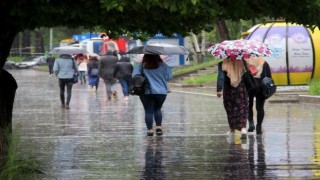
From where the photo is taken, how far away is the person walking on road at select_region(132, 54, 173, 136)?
15.5 metres

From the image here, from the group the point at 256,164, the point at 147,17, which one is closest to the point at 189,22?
the point at 147,17

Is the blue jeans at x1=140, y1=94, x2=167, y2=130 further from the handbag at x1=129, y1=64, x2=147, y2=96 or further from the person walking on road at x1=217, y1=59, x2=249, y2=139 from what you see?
the person walking on road at x1=217, y1=59, x2=249, y2=139

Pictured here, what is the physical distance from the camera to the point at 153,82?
50.9ft

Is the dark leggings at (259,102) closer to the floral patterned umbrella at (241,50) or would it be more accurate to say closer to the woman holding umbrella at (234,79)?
the woman holding umbrella at (234,79)

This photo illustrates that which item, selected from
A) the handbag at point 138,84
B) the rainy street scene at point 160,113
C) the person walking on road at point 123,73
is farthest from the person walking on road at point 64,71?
the handbag at point 138,84

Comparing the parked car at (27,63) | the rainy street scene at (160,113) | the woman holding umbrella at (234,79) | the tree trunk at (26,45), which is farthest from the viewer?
the tree trunk at (26,45)

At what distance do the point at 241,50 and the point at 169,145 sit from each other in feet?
6.55

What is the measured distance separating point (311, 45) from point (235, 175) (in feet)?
71.5

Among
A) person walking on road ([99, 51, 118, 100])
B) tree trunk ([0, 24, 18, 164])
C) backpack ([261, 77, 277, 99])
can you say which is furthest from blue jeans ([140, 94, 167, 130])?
person walking on road ([99, 51, 118, 100])

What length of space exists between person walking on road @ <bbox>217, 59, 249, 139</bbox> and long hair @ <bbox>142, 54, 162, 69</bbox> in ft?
3.81

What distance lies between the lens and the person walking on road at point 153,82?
15.5 meters

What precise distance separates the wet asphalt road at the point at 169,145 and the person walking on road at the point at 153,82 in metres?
0.56

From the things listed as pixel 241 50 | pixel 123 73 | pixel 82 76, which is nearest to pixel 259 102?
pixel 241 50

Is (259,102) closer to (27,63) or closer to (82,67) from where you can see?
(82,67)
